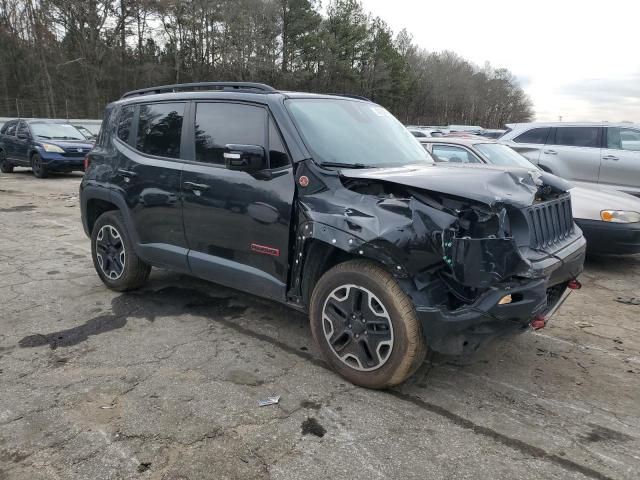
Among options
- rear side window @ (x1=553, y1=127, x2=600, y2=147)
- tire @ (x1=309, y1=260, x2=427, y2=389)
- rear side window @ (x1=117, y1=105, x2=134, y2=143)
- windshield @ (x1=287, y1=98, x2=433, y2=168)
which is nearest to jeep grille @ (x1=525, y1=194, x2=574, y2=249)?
tire @ (x1=309, y1=260, x2=427, y2=389)

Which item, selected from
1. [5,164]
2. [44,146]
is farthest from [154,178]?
[5,164]

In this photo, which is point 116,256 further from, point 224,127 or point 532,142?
point 532,142

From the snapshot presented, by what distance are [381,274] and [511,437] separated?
3.84 feet

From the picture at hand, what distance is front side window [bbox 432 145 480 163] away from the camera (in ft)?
21.6

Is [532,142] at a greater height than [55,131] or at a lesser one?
lesser

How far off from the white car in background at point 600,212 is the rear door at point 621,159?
A: 263 cm

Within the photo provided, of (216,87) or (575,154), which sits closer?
(216,87)

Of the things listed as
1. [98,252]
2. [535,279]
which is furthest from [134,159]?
[535,279]

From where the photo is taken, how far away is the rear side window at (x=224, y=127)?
3746 mm

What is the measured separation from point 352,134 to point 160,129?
1817 mm

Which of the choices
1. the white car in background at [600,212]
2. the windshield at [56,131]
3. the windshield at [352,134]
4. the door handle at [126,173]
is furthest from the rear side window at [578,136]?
the windshield at [56,131]

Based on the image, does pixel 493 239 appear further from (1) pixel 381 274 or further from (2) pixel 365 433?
(2) pixel 365 433

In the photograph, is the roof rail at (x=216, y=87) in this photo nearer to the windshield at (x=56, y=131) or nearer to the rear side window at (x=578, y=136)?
the rear side window at (x=578, y=136)

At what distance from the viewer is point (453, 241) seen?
274cm
